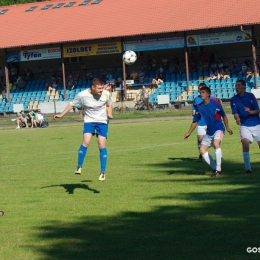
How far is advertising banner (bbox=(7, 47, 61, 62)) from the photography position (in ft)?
169

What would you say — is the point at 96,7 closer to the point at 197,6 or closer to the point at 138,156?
the point at 197,6

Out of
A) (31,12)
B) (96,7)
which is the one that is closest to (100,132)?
(96,7)

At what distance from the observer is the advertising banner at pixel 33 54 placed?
5152 cm

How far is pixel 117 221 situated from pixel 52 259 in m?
2.13

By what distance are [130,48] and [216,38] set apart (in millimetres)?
6284

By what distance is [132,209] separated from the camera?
1030 centimetres

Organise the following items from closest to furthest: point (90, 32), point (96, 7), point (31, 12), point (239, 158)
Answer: point (239, 158) < point (90, 32) < point (96, 7) < point (31, 12)

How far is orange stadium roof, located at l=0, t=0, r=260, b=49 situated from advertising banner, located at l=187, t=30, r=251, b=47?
4.23ft

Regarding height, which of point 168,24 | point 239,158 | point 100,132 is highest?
point 168,24

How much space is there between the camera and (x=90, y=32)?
4884 centimetres

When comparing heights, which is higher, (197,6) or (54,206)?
(197,6)

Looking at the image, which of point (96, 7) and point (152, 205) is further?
point (96, 7)

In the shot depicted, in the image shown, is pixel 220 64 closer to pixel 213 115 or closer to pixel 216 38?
pixel 216 38

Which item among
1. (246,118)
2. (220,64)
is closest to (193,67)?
(220,64)
